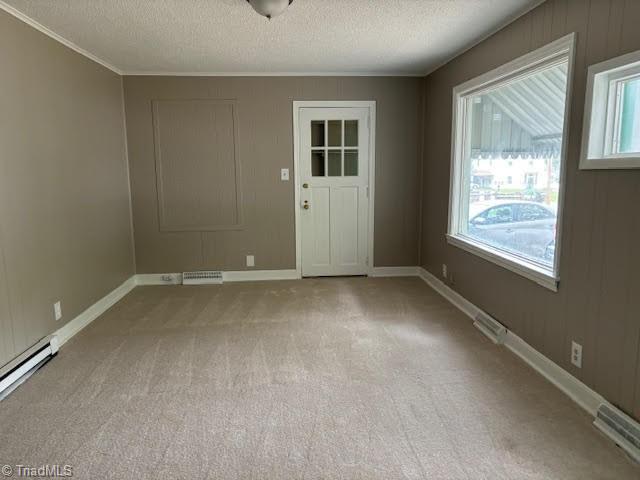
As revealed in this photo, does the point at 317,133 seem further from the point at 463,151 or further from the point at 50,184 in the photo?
the point at 50,184

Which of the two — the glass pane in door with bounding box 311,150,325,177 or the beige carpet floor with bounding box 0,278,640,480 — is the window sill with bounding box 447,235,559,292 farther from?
the glass pane in door with bounding box 311,150,325,177

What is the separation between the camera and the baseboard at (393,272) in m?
5.06

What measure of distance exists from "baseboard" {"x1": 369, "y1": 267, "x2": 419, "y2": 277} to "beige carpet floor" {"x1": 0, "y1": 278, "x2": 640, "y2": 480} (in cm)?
143

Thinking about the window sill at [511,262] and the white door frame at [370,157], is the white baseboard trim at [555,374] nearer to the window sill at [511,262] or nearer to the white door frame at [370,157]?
the window sill at [511,262]

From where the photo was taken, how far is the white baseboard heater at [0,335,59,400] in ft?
8.06

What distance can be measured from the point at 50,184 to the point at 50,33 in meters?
1.12

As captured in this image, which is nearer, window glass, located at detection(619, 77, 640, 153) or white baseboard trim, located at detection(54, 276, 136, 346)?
window glass, located at detection(619, 77, 640, 153)

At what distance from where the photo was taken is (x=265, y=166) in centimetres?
477

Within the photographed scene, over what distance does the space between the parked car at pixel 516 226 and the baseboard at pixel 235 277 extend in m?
2.16

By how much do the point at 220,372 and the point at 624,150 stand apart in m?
2.58

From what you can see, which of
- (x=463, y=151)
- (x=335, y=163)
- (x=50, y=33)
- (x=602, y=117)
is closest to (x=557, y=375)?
(x=602, y=117)

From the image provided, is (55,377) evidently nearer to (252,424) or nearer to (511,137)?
(252,424)


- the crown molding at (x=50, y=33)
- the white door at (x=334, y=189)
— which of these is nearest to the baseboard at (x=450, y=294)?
the white door at (x=334, y=189)

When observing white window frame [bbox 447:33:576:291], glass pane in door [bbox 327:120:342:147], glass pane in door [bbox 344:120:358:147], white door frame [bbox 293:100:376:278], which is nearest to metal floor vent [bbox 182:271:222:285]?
white door frame [bbox 293:100:376:278]
